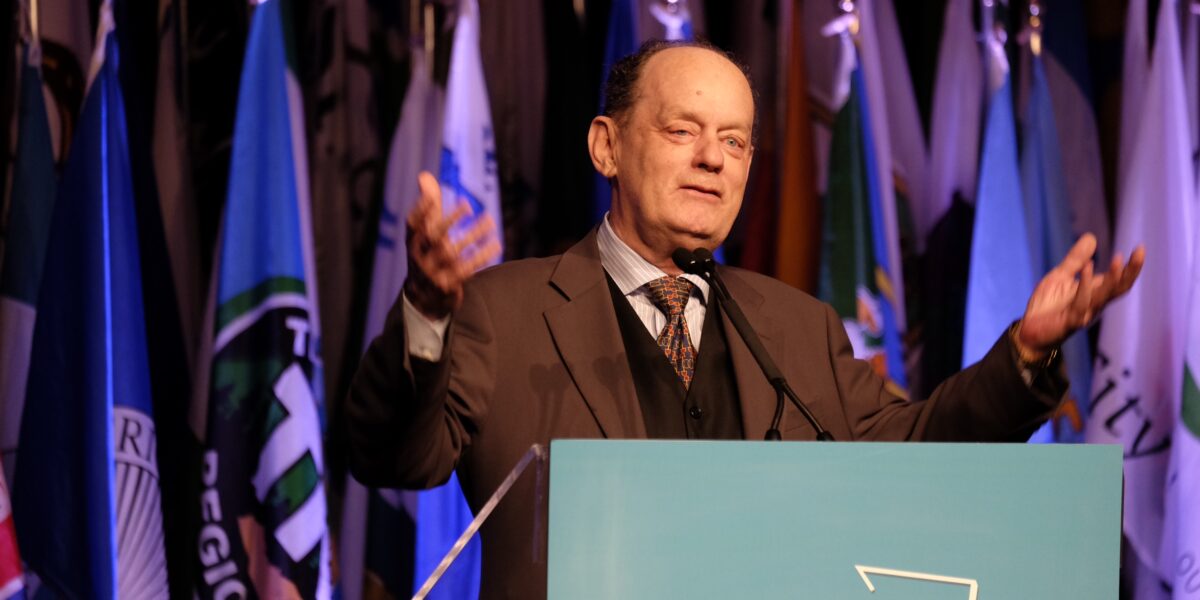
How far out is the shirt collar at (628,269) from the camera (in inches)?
77.5

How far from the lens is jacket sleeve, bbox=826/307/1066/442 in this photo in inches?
67.4

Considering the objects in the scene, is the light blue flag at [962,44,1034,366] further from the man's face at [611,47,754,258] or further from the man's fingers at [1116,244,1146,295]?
the man's fingers at [1116,244,1146,295]

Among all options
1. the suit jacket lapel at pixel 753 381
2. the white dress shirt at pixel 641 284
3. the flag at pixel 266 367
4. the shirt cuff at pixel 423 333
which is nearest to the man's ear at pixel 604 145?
the white dress shirt at pixel 641 284

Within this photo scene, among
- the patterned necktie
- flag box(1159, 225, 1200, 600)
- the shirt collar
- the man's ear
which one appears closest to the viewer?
the patterned necktie

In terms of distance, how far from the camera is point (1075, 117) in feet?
11.6

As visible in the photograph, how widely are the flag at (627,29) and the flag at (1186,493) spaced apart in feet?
4.89

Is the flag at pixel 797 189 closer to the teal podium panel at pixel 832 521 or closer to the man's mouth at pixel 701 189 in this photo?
the man's mouth at pixel 701 189

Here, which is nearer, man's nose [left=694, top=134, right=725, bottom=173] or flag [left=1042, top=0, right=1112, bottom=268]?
man's nose [left=694, top=134, right=725, bottom=173]

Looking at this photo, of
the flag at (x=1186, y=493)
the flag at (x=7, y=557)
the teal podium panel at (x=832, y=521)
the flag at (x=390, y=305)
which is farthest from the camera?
the flag at (x=390, y=305)

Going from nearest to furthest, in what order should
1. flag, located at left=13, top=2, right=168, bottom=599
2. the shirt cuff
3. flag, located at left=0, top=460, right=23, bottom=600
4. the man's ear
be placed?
the shirt cuff → the man's ear → flag, located at left=0, top=460, right=23, bottom=600 → flag, located at left=13, top=2, right=168, bottom=599

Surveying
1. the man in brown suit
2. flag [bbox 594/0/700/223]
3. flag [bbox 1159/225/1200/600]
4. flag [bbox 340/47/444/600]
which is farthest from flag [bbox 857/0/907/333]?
the man in brown suit

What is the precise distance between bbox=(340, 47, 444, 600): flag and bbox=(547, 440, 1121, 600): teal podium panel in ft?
6.13

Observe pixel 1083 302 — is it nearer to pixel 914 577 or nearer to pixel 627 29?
pixel 914 577

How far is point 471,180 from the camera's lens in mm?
3223
